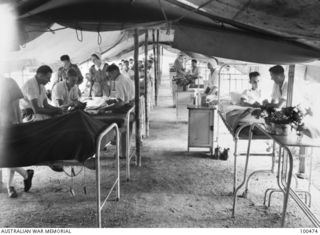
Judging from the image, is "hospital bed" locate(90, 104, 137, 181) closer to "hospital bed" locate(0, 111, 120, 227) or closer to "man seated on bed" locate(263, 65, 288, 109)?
"hospital bed" locate(0, 111, 120, 227)

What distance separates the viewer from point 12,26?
321 cm

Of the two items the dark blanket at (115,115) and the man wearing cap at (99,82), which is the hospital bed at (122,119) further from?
the man wearing cap at (99,82)

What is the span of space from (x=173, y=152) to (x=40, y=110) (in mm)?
2289

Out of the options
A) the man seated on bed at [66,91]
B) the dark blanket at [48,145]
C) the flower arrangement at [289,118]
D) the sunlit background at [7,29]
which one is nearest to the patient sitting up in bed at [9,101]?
the sunlit background at [7,29]

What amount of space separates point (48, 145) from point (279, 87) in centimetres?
308

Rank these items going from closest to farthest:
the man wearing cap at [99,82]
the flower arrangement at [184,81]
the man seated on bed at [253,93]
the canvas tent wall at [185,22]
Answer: the canvas tent wall at [185,22] → the man seated on bed at [253,93] → the man wearing cap at [99,82] → the flower arrangement at [184,81]

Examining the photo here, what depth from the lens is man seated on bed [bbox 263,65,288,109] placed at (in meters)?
4.22

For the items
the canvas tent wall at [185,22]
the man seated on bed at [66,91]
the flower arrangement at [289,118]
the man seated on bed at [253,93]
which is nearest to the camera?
the flower arrangement at [289,118]

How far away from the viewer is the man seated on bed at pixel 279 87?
13.8ft

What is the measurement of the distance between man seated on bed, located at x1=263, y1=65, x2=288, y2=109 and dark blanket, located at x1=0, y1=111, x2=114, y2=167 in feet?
7.96

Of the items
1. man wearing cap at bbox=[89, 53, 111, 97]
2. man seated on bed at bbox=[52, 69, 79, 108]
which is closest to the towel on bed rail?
man seated on bed at bbox=[52, 69, 79, 108]

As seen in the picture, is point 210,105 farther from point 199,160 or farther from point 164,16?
point 164,16

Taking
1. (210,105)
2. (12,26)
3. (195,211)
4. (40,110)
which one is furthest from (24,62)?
(195,211)

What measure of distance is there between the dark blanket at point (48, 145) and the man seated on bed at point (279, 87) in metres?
2.43
